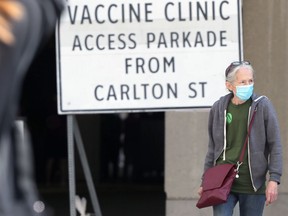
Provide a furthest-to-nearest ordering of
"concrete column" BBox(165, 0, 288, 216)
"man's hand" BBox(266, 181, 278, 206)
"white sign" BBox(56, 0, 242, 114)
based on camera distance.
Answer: "concrete column" BBox(165, 0, 288, 216) < "white sign" BBox(56, 0, 242, 114) < "man's hand" BBox(266, 181, 278, 206)

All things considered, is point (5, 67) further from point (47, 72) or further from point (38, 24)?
point (47, 72)

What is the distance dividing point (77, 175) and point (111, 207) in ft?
13.8

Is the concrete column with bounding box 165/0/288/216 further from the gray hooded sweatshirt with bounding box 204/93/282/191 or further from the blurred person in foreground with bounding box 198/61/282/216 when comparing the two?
the gray hooded sweatshirt with bounding box 204/93/282/191

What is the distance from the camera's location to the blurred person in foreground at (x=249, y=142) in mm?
5641

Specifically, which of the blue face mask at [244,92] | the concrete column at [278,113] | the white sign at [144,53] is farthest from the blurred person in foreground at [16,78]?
the concrete column at [278,113]

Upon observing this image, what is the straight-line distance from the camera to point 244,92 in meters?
5.64

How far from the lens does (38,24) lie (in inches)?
75.5

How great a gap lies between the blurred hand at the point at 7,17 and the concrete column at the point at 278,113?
6797mm

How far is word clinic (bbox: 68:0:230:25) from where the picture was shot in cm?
653

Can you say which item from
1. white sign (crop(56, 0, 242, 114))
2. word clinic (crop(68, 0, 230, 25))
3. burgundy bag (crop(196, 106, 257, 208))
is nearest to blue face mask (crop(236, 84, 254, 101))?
burgundy bag (crop(196, 106, 257, 208))

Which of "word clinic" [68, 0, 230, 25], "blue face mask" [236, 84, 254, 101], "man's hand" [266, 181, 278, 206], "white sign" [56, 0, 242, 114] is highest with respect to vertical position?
"word clinic" [68, 0, 230, 25]

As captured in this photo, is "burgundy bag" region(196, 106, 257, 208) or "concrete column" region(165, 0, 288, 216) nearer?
"burgundy bag" region(196, 106, 257, 208)

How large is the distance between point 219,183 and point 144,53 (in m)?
1.46

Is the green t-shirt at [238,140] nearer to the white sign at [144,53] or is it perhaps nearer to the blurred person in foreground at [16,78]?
the white sign at [144,53]
